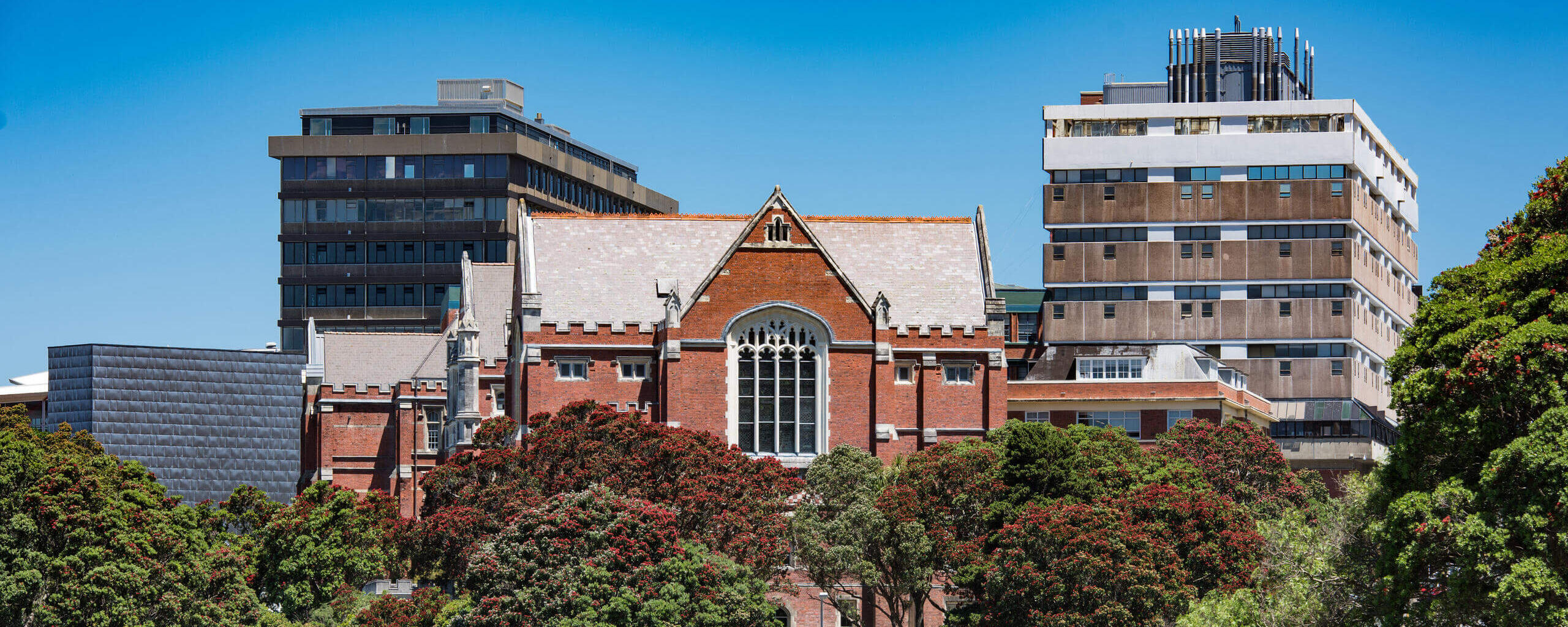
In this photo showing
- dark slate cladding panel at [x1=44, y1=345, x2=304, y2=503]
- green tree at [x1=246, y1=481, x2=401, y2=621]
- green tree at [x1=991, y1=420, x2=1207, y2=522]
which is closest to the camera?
green tree at [x1=991, y1=420, x2=1207, y2=522]

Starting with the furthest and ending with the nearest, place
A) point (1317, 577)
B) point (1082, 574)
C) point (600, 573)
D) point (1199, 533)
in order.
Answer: point (1199, 533), point (1082, 574), point (600, 573), point (1317, 577)

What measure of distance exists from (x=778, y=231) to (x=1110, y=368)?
105ft

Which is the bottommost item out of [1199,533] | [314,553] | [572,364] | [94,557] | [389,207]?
[314,553]

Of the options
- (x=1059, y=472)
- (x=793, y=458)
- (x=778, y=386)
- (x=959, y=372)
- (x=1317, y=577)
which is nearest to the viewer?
(x=1317, y=577)

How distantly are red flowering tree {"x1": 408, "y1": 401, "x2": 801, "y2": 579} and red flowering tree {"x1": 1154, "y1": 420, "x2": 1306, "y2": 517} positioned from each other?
23.5 metres

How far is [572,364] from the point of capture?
3676 inches

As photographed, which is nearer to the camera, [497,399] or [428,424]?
[497,399]

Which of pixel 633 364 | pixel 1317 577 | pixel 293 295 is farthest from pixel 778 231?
pixel 293 295

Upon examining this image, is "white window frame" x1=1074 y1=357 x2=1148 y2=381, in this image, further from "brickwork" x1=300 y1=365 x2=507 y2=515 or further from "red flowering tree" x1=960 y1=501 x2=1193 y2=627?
"red flowering tree" x1=960 y1=501 x2=1193 y2=627

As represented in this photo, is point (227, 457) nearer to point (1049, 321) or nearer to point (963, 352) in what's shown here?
point (1049, 321)

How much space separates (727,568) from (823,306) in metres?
26.5

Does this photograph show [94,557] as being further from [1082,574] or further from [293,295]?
[293,295]

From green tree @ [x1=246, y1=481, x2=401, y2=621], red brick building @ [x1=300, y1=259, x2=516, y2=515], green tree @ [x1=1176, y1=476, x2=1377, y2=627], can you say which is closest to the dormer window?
red brick building @ [x1=300, y1=259, x2=516, y2=515]

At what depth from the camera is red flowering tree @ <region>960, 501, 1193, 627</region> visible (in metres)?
69.6
